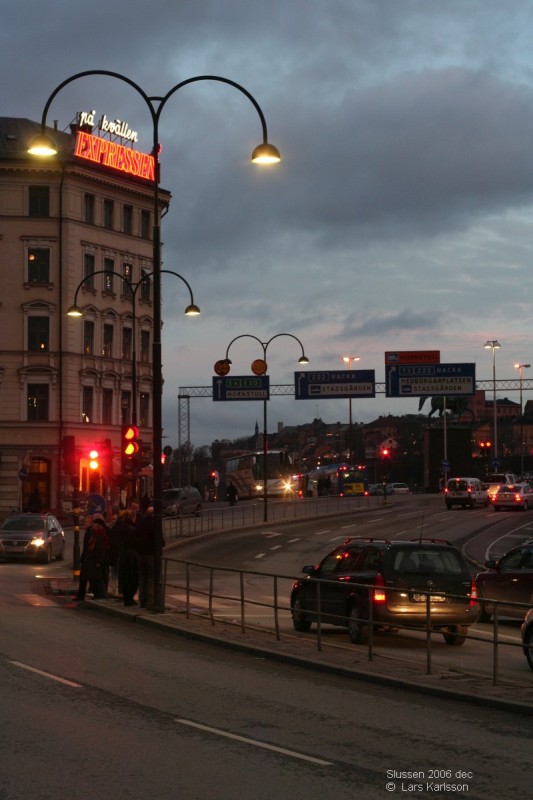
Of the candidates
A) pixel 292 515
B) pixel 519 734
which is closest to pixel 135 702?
pixel 519 734

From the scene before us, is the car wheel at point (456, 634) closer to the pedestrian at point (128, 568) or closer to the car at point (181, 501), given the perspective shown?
the pedestrian at point (128, 568)

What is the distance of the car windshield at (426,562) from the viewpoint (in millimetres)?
18406

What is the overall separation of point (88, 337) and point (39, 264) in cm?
526

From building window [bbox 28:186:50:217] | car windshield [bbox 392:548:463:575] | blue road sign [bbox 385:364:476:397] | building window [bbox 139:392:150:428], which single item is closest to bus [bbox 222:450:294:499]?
building window [bbox 139:392:150:428]

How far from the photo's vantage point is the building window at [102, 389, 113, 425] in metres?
74.8

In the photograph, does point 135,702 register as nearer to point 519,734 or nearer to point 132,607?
point 519,734

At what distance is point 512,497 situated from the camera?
66312mm

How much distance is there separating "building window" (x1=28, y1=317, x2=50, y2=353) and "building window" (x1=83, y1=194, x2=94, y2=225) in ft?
22.0

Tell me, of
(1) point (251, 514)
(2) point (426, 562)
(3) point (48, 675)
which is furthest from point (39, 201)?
(3) point (48, 675)

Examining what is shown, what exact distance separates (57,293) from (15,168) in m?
7.61

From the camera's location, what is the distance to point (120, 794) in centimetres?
792

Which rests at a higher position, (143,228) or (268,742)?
(143,228)

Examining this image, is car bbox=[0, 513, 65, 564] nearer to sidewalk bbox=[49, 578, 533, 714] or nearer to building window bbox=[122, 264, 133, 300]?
sidewalk bbox=[49, 578, 533, 714]

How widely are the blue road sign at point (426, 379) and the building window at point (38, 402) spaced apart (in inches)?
816
